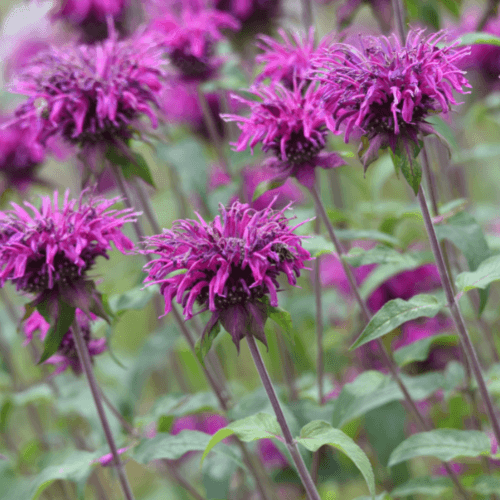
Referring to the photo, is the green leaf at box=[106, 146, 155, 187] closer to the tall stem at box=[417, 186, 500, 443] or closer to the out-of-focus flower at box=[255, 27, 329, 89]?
the out-of-focus flower at box=[255, 27, 329, 89]

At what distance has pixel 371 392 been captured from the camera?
3.17 feet

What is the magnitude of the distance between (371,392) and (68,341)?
21.1 inches

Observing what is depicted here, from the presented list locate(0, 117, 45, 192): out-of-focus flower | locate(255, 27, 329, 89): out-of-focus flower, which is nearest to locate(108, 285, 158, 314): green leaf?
locate(255, 27, 329, 89): out-of-focus flower

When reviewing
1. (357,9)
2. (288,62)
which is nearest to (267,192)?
(357,9)

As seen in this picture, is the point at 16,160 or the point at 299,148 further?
the point at 16,160

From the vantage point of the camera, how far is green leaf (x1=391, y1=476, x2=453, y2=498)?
0.90m

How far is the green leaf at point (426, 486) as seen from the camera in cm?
90

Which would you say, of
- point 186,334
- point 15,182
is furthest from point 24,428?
point 186,334

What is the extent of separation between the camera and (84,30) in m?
1.43

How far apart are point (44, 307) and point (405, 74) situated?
0.57 m

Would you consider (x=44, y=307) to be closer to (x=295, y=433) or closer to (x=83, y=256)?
(x=83, y=256)

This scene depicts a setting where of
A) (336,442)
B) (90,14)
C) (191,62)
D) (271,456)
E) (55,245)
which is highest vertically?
(90,14)

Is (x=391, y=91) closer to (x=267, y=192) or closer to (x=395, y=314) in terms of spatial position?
(x=395, y=314)

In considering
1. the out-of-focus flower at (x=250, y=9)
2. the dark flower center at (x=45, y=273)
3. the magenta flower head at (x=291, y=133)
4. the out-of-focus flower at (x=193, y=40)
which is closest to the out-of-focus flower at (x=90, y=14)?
the out-of-focus flower at (x=193, y=40)
